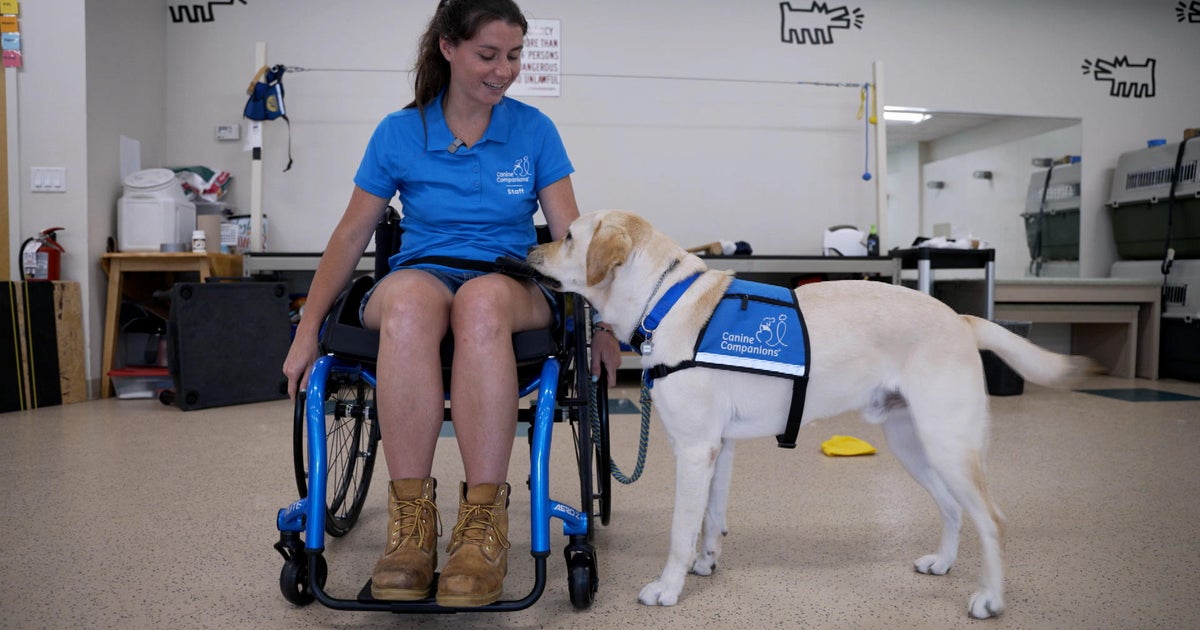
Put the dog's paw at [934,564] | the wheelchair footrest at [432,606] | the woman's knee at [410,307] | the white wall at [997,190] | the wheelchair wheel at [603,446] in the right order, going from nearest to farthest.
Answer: the wheelchair footrest at [432,606] < the woman's knee at [410,307] < the dog's paw at [934,564] < the wheelchair wheel at [603,446] < the white wall at [997,190]

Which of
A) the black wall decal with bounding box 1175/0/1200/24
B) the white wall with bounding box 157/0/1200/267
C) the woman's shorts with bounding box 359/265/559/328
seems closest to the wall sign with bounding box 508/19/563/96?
the white wall with bounding box 157/0/1200/267

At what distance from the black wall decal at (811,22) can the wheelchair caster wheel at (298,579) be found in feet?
15.1

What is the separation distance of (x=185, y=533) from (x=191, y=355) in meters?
2.04

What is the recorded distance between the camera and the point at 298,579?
1405 millimetres

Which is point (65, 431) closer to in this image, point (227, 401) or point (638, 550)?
point (227, 401)

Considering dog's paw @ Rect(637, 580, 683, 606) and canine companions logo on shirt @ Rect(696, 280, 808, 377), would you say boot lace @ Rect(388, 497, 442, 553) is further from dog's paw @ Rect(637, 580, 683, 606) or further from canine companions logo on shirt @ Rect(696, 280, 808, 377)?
canine companions logo on shirt @ Rect(696, 280, 808, 377)

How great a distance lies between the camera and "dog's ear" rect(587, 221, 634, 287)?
1466mm

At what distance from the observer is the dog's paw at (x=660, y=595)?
4.75ft

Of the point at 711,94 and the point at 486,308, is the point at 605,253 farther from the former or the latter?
the point at 711,94

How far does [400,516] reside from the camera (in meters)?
1.33

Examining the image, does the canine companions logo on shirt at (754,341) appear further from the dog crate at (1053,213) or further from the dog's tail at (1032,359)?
the dog crate at (1053,213)

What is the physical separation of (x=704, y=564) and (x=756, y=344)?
50 cm

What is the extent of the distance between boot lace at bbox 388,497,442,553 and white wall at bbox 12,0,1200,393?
3719 mm

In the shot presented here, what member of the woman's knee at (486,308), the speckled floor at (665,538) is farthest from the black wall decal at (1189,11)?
the woman's knee at (486,308)
